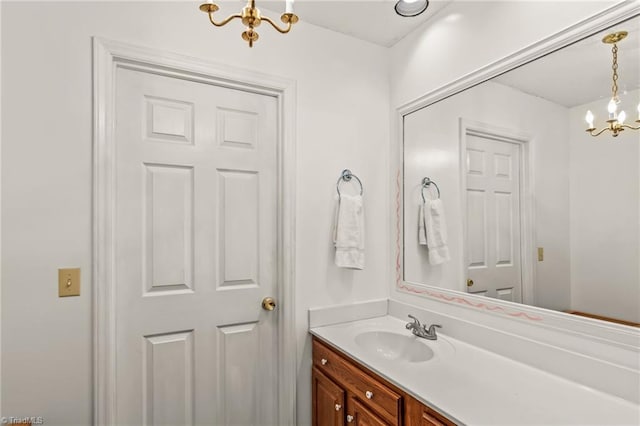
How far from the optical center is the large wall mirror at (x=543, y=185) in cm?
114

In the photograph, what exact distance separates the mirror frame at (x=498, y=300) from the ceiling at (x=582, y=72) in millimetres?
28

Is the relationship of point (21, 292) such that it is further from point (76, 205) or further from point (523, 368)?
point (523, 368)

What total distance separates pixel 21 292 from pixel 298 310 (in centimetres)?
115

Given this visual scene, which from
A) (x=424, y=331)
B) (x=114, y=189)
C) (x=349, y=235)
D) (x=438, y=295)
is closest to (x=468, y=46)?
(x=349, y=235)

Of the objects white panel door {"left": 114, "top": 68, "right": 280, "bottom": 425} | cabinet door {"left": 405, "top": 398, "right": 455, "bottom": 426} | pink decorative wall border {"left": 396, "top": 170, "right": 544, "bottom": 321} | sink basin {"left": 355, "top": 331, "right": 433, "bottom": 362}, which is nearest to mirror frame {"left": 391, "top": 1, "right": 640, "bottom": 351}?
pink decorative wall border {"left": 396, "top": 170, "right": 544, "bottom": 321}

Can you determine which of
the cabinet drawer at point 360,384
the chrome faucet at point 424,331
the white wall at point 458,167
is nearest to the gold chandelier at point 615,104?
the white wall at point 458,167

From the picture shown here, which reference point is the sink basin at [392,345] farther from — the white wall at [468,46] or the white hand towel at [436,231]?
the white hand towel at [436,231]

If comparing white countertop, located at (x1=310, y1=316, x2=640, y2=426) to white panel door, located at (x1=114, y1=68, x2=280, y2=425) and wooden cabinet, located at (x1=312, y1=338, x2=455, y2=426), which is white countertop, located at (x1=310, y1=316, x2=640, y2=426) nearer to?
wooden cabinet, located at (x1=312, y1=338, x2=455, y2=426)

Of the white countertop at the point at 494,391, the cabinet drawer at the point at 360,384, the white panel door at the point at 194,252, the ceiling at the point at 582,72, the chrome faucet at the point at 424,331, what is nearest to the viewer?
the white countertop at the point at 494,391

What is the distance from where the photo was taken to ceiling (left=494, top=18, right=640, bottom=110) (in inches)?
42.8

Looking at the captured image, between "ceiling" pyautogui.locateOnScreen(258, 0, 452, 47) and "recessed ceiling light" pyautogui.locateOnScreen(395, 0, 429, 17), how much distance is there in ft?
0.14

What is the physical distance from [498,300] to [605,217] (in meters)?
0.51

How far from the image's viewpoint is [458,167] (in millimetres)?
1691

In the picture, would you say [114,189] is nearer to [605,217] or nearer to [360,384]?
[360,384]
